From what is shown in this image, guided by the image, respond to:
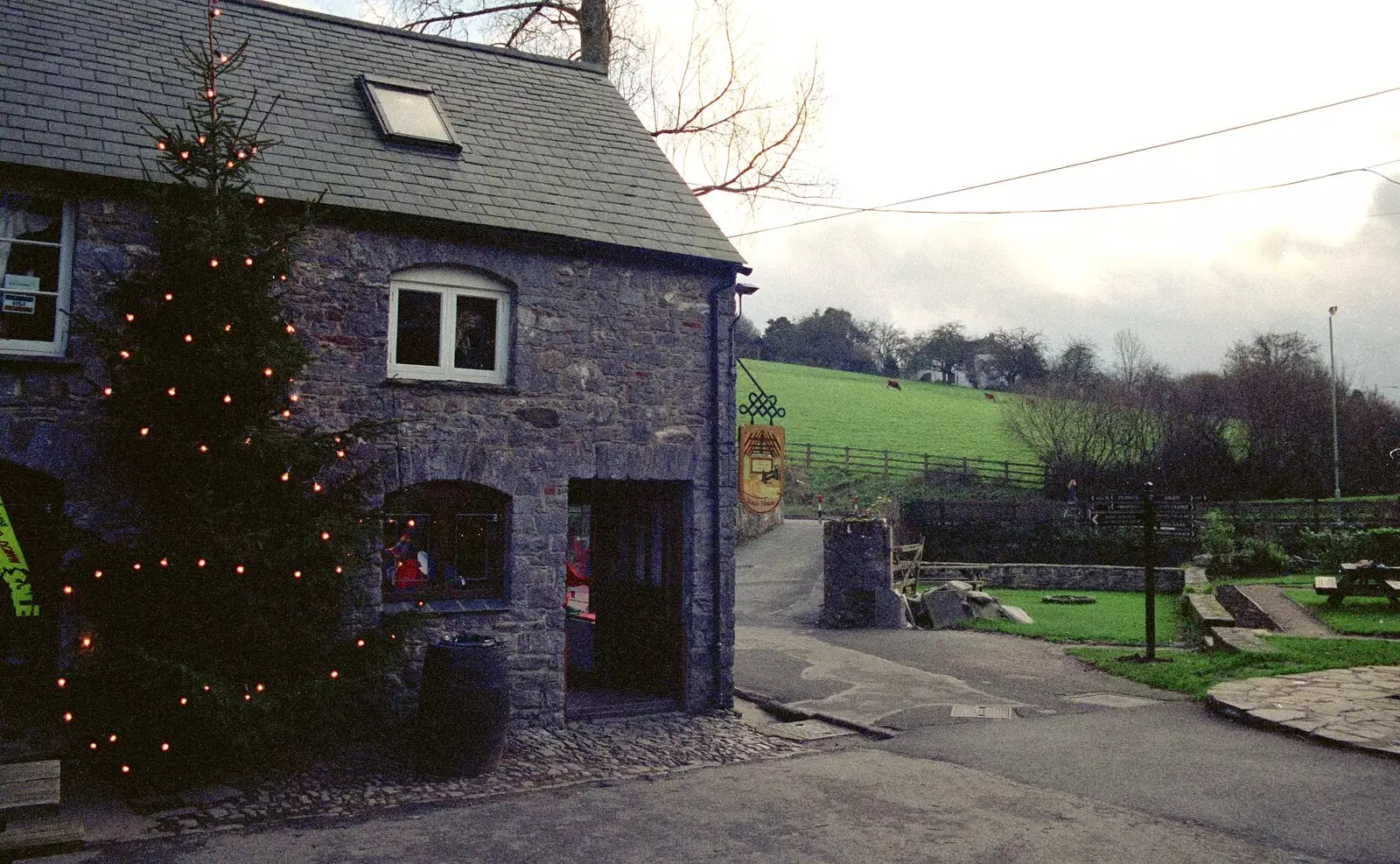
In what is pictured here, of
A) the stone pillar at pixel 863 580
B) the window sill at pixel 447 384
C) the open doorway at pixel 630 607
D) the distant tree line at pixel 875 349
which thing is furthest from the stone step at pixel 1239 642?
the distant tree line at pixel 875 349

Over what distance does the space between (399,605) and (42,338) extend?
3.60m

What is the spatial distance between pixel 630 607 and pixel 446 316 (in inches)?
156

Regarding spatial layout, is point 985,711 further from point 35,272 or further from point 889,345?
point 889,345

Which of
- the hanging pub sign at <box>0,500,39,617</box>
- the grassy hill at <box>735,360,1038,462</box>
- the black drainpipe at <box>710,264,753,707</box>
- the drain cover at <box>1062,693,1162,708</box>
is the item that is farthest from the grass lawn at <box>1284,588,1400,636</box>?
the grassy hill at <box>735,360,1038,462</box>

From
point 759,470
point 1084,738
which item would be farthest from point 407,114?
point 1084,738

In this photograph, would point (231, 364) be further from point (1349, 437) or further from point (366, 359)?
point (1349, 437)

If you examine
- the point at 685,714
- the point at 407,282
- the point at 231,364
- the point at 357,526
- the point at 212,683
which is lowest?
the point at 685,714

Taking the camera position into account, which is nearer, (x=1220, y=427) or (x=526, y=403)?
(x=526, y=403)

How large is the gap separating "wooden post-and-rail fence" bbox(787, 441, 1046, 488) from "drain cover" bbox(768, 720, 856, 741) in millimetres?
28640

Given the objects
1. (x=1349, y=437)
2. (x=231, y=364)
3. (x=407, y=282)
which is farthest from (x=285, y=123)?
(x=1349, y=437)

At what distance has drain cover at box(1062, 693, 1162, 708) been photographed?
10.2 metres

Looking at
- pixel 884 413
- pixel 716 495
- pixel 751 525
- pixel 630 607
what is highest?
pixel 884 413

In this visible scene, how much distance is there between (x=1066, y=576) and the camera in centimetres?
2452

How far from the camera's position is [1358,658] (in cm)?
1180
